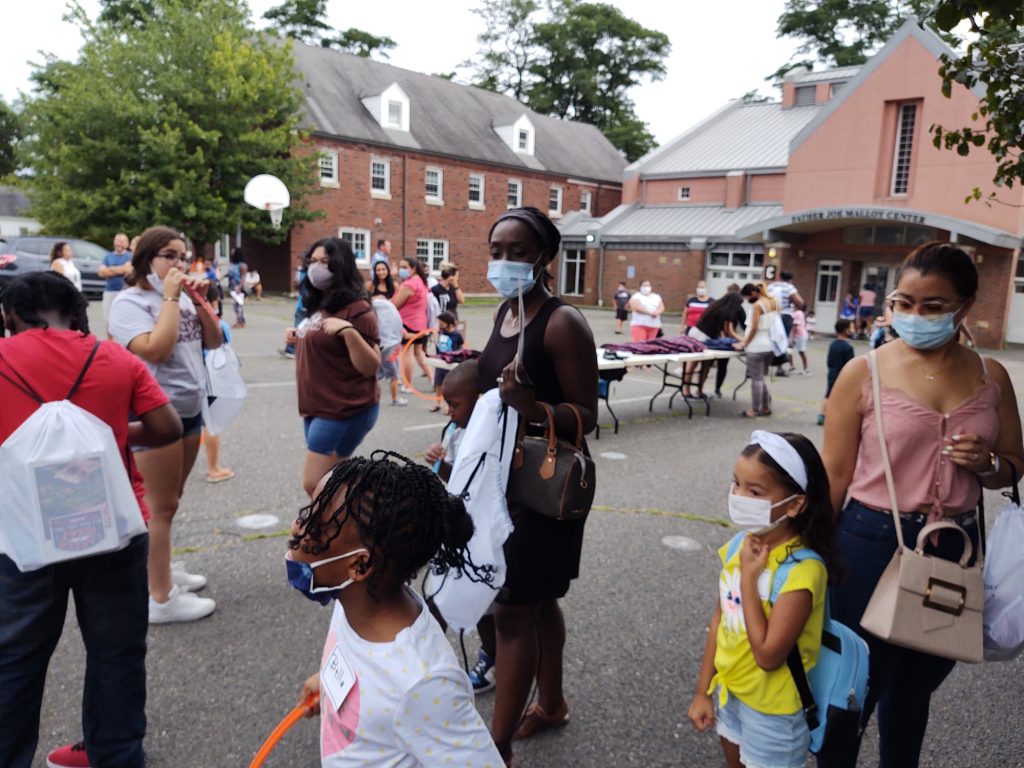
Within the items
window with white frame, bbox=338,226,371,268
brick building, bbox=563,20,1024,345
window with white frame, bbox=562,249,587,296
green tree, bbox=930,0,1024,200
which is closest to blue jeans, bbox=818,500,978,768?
green tree, bbox=930,0,1024,200

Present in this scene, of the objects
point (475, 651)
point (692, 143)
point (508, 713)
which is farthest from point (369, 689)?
point (692, 143)

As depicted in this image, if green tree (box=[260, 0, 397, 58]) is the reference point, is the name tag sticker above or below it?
below

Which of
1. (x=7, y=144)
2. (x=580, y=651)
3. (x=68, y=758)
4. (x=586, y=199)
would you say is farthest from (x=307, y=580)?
(x=7, y=144)

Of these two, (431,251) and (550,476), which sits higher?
(431,251)

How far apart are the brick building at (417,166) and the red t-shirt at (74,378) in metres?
27.4

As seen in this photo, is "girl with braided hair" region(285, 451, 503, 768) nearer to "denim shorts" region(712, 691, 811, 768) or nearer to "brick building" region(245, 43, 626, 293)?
"denim shorts" region(712, 691, 811, 768)

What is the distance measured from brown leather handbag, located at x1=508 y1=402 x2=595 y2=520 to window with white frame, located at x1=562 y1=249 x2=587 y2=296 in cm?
3450

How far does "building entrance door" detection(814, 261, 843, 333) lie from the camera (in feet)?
82.9

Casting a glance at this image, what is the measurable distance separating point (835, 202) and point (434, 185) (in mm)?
17676

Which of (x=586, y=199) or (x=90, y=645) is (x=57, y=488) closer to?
(x=90, y=645)

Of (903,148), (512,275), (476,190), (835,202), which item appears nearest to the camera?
(512,275)

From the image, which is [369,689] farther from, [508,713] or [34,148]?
[34,148]

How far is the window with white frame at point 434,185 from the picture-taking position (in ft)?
112

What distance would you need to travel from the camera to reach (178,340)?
3.75m
